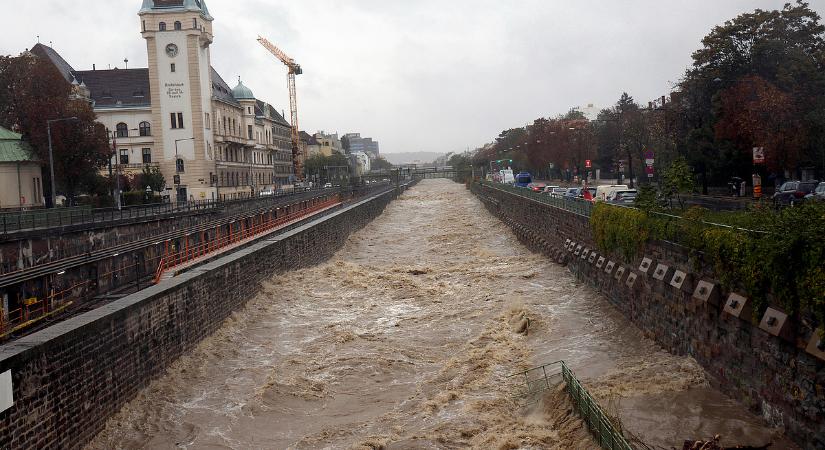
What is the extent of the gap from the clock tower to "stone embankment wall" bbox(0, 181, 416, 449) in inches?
2307

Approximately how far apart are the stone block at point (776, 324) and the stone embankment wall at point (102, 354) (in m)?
11.3

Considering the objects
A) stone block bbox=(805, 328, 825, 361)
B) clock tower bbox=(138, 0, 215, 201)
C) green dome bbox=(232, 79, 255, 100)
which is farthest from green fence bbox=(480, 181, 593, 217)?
green dome bbox=(232, 79, 255, 100)

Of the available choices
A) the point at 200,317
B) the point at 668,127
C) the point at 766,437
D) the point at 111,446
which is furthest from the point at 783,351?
the point at 668,127

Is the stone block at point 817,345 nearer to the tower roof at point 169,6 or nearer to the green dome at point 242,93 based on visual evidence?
the tower roof at point 169,6

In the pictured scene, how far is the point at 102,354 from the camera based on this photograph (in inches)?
550

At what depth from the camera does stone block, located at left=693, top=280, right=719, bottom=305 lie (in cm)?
1446

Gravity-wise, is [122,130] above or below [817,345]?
above

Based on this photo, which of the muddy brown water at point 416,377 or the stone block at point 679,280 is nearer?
the muddy brown water at point 416,377

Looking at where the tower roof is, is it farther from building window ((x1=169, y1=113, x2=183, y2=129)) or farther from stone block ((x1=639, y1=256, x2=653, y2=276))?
stone block ((x1=639, y1=256, x2=653, y2=276))

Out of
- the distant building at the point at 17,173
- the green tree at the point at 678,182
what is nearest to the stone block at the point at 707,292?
the green tree at the point at 678,182

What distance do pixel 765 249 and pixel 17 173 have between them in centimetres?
4869

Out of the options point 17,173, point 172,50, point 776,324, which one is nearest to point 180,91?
point 172,50

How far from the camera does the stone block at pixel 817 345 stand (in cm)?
1048

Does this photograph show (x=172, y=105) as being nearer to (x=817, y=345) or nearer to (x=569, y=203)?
(x=569, y=203)
